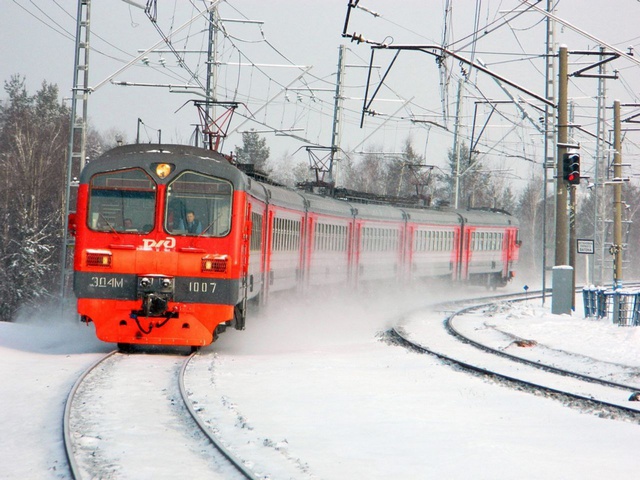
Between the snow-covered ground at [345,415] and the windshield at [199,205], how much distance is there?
1.90 metres

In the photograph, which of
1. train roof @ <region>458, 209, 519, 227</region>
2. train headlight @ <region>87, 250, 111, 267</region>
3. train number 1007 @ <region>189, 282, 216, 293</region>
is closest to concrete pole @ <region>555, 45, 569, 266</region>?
train number 1007 @ <region>189, 282, 216, 293</region>

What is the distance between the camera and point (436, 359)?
48.6ft

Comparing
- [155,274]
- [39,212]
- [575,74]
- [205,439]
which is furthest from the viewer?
[39,212]

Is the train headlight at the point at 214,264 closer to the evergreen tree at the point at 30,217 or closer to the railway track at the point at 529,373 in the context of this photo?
the railway track at the point at 529,373

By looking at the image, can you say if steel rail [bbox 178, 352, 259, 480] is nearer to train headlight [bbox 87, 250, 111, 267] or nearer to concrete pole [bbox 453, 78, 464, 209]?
train headlight [bbox 87, 250, 111, 267]

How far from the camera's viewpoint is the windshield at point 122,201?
1355 centimetres

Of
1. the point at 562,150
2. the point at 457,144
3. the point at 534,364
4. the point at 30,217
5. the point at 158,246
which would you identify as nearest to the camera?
the point at 158,246

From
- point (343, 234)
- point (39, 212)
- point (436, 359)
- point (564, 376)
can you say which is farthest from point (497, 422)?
point (39, 212)

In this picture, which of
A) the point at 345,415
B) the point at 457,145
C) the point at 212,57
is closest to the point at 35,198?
the point at 457,145

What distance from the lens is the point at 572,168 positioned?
70.6 feet

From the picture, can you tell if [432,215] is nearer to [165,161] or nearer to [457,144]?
[457,144]

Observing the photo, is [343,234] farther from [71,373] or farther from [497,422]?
[497,422]

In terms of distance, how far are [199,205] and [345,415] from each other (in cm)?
503

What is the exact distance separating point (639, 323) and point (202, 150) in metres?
11.6
